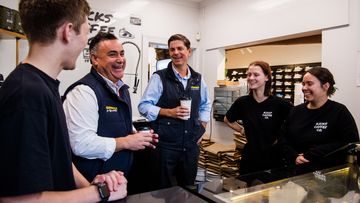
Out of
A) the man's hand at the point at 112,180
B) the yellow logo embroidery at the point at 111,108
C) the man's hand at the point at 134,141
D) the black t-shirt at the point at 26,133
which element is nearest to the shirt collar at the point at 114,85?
the yellow logo embroidery at the point at 111,108

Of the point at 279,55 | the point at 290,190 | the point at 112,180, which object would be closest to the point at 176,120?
the point at 290,190

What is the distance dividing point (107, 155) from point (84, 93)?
31 cm

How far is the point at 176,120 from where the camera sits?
6.82 feet

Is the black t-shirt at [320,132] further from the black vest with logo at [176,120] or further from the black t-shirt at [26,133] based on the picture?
the black t-shirt at [26,133]

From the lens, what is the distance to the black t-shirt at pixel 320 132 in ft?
5.81

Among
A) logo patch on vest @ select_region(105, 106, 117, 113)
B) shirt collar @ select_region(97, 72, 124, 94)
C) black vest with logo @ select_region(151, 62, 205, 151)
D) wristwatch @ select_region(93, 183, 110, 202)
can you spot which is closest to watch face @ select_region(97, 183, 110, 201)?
wristwatch @ select_region(93, 183, 110, 202)

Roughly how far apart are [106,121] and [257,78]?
4.44 feet

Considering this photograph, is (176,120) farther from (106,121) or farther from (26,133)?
(26,133)

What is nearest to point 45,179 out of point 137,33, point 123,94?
point 123,94

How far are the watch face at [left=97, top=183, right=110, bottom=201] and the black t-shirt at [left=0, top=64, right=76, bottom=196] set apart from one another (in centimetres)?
16

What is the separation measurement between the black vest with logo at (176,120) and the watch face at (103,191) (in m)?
1.24

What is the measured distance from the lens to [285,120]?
6.88 feet

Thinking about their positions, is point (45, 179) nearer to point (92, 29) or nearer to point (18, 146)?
point (18, 146)

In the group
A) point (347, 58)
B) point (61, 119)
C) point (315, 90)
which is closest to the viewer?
point (61, 119)
